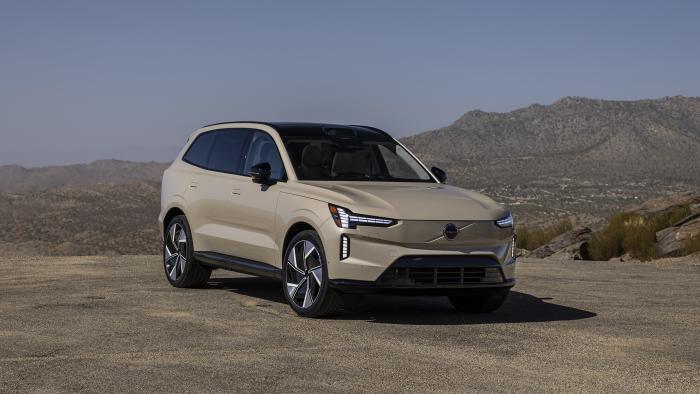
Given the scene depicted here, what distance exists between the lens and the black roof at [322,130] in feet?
38.9

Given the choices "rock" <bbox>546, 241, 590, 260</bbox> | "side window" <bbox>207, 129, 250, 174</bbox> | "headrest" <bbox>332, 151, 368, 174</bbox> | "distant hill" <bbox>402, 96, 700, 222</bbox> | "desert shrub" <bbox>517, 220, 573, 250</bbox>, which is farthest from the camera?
"distant hill" <bbox>402, 96, 700, 222</bbox>

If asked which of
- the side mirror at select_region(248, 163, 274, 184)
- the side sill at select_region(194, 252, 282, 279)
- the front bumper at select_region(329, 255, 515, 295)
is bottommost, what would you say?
the side sill at select_region(194, 252, 282, 279)

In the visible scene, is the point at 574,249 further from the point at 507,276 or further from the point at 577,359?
the point at 577,359

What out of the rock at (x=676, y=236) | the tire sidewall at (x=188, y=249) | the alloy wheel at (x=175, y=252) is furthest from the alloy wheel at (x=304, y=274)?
the rock at (x=676, y=236)

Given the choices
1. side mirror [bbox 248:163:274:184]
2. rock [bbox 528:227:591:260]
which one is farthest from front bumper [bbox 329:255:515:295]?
rock [bbox 528:227:591:260]

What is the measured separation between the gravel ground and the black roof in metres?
1.83

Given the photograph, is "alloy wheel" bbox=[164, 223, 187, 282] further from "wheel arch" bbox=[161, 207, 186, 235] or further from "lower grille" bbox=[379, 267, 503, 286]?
"lower grille" bbox=[379, 267, 503, 286]

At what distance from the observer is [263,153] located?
12.0 m

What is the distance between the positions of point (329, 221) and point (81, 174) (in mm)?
162552

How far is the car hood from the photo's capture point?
10.2m

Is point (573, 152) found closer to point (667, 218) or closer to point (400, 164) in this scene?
point (667, 218)

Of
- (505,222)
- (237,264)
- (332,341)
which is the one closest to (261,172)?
(237,264)

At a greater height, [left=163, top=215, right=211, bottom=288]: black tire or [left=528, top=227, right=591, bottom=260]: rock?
[left=163, top=215, right=211, bottom=288]: black tire

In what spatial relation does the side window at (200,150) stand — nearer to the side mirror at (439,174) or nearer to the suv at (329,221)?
the suv at (329,221)
